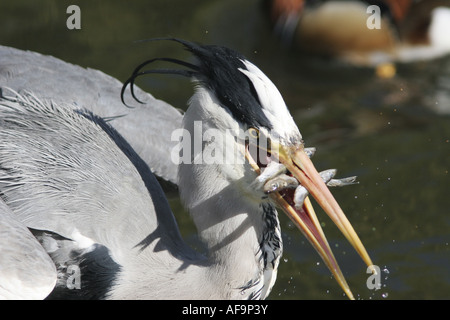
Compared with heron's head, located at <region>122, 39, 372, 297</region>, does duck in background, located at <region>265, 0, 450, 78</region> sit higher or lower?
lower

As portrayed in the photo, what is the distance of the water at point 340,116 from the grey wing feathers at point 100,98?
0.60 m

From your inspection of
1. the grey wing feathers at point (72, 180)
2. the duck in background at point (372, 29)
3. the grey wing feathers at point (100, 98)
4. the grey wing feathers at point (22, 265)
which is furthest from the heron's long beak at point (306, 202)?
the duck in background at point (372, 29)

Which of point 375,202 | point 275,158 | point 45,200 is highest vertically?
point 275,158

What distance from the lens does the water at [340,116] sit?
489 centimetres

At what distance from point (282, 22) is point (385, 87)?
1011mm

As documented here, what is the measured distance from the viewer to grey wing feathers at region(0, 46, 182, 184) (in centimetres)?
472

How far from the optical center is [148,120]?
489 cm

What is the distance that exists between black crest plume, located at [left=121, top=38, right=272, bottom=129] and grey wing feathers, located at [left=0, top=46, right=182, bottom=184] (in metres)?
1.15

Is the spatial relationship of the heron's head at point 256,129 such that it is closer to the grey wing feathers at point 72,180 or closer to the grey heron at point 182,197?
the grey heron at point 182,197

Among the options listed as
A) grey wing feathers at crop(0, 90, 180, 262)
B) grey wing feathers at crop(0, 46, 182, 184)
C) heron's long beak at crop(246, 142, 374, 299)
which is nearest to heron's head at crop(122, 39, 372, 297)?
heron's long beak at crop(246, 142, 374, 299)

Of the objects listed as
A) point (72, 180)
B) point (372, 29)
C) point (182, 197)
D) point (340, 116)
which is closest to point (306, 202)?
point (182, 197)

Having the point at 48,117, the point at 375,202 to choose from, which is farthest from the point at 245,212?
the point at 375,202

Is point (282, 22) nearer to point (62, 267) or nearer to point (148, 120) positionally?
point (148, 120)

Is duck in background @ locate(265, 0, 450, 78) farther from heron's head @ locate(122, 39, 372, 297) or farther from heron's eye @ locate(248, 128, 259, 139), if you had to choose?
heron's eye @ locate(248, 128, 259, 139)
